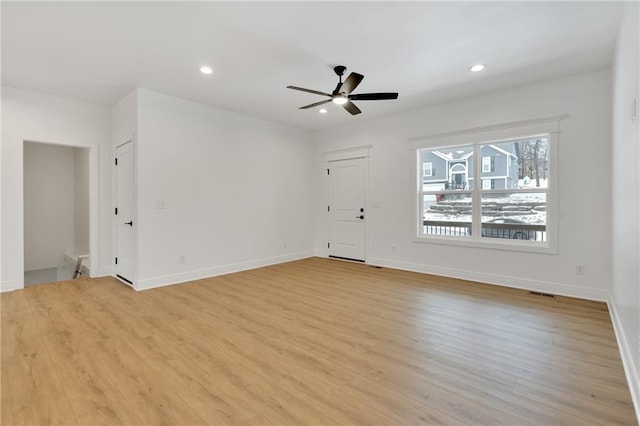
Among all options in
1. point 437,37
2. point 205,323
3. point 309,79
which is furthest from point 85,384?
point 437,37

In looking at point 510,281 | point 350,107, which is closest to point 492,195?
point 510,281

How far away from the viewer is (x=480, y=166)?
15.6 ft

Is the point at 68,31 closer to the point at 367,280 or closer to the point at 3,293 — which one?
the point at 3,293

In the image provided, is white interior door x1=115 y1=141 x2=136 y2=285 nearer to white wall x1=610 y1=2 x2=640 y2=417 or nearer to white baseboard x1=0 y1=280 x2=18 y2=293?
white baseboard x1=0 y1=280 x2=18 y2=293

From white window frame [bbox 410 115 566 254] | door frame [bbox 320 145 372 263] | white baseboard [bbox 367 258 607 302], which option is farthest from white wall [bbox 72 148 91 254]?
white window frame [bbox 410 115 566 254]

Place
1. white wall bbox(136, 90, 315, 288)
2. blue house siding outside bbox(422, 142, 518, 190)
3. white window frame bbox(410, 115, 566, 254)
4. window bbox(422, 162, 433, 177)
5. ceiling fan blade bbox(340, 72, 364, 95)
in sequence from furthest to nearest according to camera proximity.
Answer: window bbox(422, 162, 433, 177) → blue house siding outside bbox(422, 142, 518, 190) → white wall bbox(136, 90, 315, 288) → white window frame bbox(410, 115, 566, 254) → ceiling fan blade bbox(340, 72, 364, 95)

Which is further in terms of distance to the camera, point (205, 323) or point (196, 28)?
point (205, 323)

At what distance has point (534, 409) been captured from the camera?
1.80m

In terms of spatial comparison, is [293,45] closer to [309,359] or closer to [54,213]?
[309,359]

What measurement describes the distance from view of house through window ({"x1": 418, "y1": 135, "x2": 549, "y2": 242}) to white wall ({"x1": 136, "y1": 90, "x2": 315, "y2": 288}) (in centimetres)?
273

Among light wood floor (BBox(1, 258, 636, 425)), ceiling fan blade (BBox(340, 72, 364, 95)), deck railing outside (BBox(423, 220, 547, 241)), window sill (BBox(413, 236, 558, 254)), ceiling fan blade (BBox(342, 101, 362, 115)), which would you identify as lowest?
light wood floor (BBox(1, 258, 636, 425))

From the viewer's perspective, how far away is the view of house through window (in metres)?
4.30

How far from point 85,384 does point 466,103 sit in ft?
18.4

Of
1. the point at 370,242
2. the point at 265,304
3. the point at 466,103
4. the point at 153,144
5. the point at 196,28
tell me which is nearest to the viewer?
the point at 196,28
